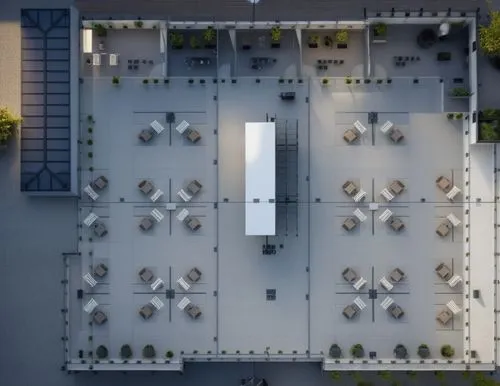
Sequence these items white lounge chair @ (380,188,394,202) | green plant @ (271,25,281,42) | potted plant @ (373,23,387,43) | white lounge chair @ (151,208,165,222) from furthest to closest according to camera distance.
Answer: white lounge chair @ (151,208,165,222)
white lounge chair @ (380,188,394,202)
potted plant @ (373,23,387,43)
green plant @ (271,25,281,42)

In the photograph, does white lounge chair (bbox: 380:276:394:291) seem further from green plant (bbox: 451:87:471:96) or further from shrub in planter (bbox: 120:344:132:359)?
shrub in planter (bbox: 120:344:132:359)

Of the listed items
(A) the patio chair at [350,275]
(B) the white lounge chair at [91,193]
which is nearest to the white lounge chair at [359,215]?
(A) the patio chair at [350,275]

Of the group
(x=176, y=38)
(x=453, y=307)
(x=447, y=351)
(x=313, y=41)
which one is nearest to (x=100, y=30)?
(x=176, y=38)

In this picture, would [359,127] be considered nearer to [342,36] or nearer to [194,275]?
[342,36]

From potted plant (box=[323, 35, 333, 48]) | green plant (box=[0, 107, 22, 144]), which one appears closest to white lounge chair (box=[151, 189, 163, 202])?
green plant (box=[0, 107, 22, 144])

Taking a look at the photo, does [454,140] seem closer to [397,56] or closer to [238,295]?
[397,56]

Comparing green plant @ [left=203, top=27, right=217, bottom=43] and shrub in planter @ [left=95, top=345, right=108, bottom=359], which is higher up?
green plant @ [left=203, top=27, right=217, bottom=43]

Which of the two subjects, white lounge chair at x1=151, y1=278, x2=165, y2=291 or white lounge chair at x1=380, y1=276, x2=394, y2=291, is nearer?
white lounge chair at x1=380, y1=276, x2=394, y2=291
